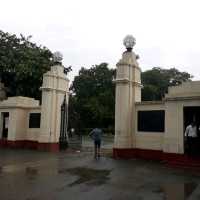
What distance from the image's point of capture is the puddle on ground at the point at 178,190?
745cm

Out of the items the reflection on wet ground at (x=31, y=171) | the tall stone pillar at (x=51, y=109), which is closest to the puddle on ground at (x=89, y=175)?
the reflection on wet ground at (x=31, y=171)

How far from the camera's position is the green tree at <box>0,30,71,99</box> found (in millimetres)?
23297

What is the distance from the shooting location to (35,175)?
10117 mm

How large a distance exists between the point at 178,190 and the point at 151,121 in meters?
6.41

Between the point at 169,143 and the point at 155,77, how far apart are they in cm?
4341

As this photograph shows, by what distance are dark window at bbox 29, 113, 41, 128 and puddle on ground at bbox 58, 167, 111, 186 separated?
8.33 meters

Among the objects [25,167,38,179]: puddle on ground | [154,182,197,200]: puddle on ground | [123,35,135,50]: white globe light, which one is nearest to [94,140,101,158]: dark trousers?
[25,167,38,179]: puddle on ground

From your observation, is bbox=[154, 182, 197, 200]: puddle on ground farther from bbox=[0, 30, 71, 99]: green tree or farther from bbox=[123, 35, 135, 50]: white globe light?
bbox=[0, 30, 71, 99]: green tree

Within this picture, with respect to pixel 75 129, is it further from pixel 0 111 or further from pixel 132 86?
pixel 132 86

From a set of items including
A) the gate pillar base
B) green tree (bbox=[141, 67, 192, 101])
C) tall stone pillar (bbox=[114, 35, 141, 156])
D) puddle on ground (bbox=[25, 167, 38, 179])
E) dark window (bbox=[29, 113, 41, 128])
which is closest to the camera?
puddle on ground (bbox=[25, 167, 38, 179])

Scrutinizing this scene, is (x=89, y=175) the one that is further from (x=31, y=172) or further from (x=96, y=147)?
(x=96, y=147)

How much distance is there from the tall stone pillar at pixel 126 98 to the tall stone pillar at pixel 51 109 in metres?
4.90

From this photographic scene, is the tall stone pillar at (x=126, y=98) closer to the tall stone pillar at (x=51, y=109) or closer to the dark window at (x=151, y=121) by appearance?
the dark window at (x=151, y=121)

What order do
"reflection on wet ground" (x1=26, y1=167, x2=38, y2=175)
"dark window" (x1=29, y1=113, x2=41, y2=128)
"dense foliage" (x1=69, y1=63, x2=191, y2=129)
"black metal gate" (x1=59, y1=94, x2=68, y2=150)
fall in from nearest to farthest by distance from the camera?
"reflection on wet ground" (x1=26, y1=167, x2=38, y2=175)
"black metal gate" (x1=59, y1=94, x2=68, y2=150)
"dark window" (x1=29, y1=113, x2=41, y2=128)
"dense foliage" (x1=69, y1=63, x2=191, y2=129)
